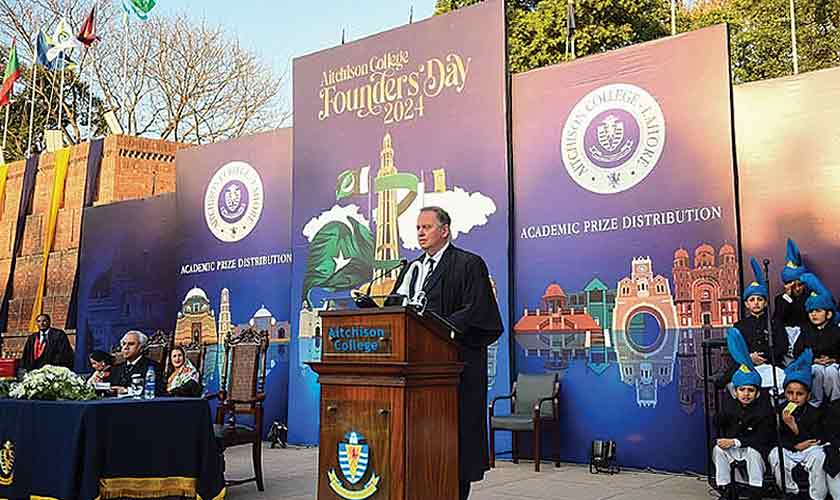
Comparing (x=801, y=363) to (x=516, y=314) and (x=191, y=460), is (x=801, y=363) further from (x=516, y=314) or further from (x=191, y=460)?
(x=191, y=460)

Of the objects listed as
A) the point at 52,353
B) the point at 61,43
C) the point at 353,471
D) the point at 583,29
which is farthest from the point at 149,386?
the point at 583,29

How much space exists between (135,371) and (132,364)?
0.32ft

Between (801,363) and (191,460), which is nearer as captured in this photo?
(191,460)

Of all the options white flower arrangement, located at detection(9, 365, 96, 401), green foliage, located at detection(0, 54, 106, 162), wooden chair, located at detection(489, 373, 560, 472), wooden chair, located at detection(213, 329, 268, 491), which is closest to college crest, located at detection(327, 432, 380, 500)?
white flower arrangement, located at detection(9, 365, 96, 401)

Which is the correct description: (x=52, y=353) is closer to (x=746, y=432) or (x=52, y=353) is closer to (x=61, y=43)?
(x=61, y=43)

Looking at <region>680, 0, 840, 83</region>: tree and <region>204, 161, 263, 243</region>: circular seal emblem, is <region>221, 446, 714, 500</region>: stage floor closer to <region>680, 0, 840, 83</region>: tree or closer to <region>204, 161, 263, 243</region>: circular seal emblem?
<region>204, 161, 263, 243</region>: circular seal emblem

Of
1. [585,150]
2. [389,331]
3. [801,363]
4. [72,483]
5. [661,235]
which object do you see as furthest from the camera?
[585,150]

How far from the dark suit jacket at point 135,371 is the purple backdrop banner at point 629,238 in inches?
130

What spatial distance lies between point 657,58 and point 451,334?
454 centimetres

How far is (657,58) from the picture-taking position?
286 inches

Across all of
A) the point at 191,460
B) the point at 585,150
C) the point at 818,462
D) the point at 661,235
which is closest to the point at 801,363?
the point at 818,462

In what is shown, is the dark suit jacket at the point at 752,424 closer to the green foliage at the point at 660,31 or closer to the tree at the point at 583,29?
the green foliage at the point at 660,31

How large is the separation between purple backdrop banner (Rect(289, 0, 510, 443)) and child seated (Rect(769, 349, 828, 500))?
8.98 feet

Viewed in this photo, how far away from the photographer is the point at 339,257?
9.12 m
